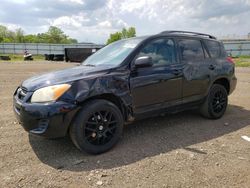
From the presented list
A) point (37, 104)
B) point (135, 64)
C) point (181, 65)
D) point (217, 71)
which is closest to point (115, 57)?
point (135, 64)

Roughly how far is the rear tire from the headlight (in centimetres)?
304

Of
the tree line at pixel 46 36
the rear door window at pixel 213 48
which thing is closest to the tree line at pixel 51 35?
the tree line at pixel 46 36

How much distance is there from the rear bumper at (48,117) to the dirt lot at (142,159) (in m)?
0.44

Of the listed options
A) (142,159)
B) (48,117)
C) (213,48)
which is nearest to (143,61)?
(142,159)

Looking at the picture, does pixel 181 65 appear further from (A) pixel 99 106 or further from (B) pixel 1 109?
(B) pixel 1 109

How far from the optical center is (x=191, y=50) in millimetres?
5090

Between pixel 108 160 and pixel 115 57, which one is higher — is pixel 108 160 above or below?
below

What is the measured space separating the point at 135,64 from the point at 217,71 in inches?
85.9

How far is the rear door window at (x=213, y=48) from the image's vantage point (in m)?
5.45

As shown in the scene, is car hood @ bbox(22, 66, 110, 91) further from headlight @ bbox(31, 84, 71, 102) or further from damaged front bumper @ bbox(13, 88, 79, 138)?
damaged front bumper @ bbox(13, 88, 79, 138)

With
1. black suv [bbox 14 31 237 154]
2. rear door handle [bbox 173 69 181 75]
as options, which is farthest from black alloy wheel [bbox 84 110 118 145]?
rear door handle [bbox 173 69 181 75]

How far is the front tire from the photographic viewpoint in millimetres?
3594

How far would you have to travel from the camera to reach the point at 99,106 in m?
3.71

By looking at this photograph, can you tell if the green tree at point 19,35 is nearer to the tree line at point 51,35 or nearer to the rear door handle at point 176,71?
the tree line at point 51,35
